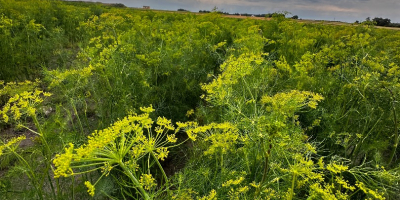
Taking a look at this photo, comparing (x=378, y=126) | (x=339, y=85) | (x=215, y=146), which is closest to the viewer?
(x=215, y=146)

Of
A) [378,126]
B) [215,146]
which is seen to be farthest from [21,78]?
[378,126]

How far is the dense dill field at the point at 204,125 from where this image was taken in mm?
1924

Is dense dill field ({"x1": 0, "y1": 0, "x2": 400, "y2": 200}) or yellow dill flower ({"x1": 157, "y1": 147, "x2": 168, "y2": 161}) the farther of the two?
dense dill field ({"x1": 0, "y1": 0, "x2": 400, "y2": 200})

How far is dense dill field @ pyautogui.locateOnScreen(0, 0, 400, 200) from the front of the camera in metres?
1.92

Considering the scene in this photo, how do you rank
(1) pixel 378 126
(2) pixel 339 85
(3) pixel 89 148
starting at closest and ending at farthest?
(3) pixel 89 148
(1) pixel 378 126
(2) pixel 339 85

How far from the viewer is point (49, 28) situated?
10.8 meters

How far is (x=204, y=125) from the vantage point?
2666 millimetres

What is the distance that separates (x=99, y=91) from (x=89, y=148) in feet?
10.9

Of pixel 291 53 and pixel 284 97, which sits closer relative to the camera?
pixel 284 97

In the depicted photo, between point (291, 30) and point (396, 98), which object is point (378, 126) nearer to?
point (396, 98)

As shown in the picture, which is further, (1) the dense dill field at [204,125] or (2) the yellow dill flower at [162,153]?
(1) the dense dill field at [204,125]

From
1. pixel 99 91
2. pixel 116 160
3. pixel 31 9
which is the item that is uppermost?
pixel 31 9

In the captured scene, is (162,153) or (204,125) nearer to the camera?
(162,153)

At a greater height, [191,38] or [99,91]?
[191,38]
